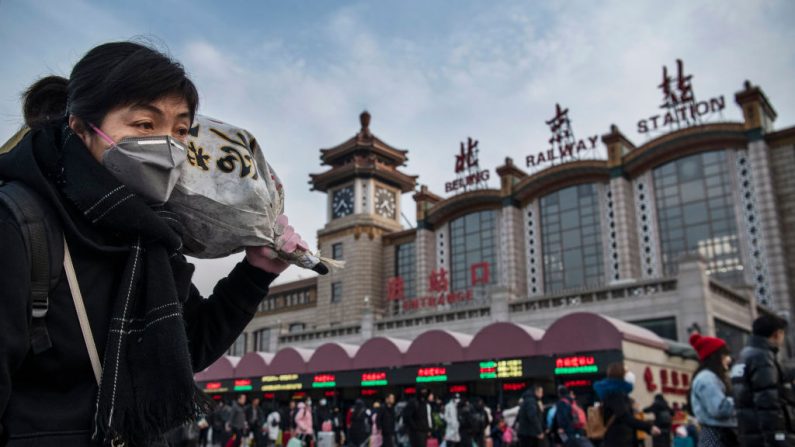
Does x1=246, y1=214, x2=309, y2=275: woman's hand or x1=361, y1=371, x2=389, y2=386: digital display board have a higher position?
x1=246, y1=214, x2=309, y2=275: woman's hand

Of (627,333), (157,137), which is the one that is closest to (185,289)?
(157,137)

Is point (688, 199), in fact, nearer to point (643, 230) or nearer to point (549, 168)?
point (643, 230)

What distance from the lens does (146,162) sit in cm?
151

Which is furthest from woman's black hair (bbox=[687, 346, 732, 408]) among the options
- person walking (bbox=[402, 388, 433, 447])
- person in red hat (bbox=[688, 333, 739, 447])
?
person walking (bbox=[402, 388, 433, 447])

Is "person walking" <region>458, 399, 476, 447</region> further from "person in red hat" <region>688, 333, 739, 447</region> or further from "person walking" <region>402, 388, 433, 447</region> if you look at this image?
"person in red hat" <region>688, 333, 739, 447</region>

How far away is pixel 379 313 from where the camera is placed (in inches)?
1459

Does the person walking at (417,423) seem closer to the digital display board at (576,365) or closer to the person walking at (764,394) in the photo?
the digital display board at (576,365)

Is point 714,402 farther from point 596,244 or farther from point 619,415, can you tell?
point 596,244

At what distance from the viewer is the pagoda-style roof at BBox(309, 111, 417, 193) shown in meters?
48.0

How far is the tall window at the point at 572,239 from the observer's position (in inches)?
1383

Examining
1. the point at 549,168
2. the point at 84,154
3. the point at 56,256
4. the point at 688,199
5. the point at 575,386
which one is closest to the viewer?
the point at 56,256

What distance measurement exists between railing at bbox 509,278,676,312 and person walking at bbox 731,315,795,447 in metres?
21.1

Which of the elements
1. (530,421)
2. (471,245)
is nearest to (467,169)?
(471,245)

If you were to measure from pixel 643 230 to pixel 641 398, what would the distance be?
50.8 feet
